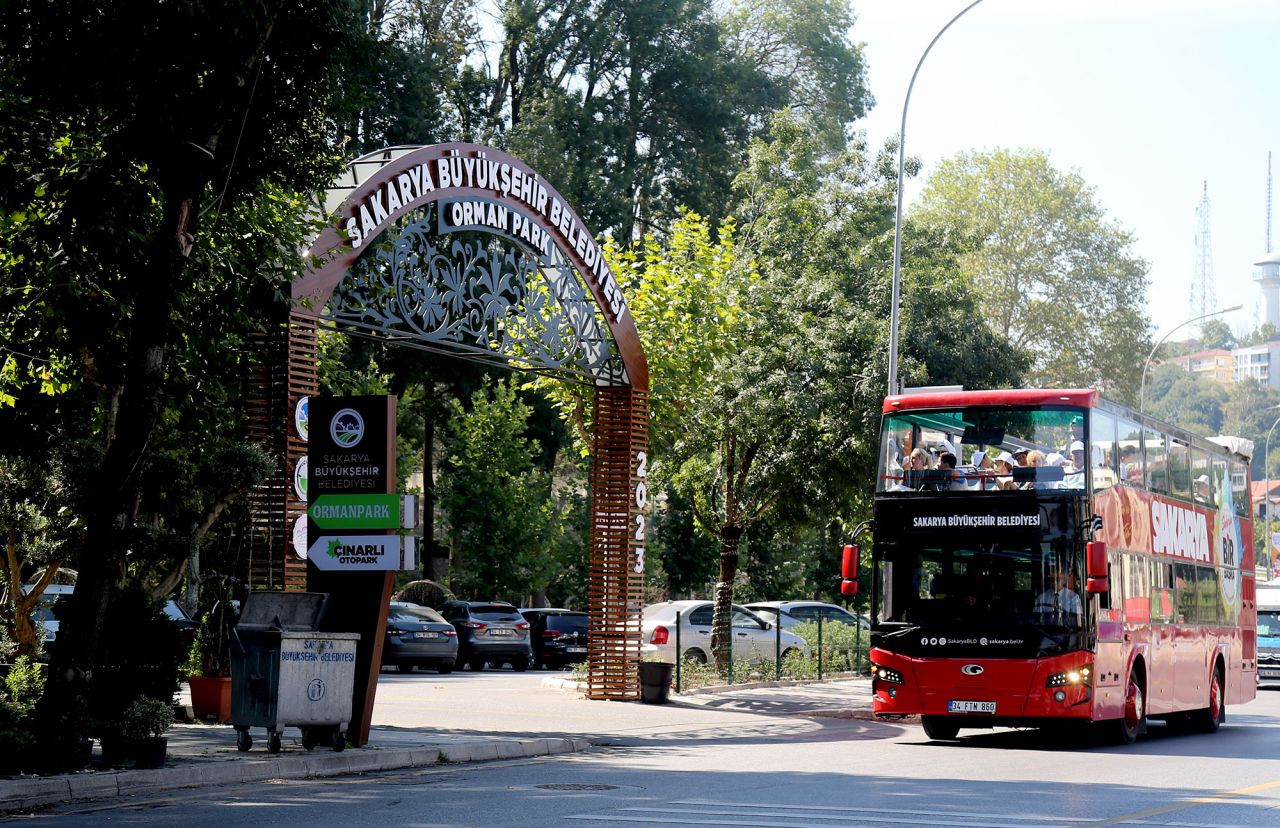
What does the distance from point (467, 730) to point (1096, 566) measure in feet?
24.5

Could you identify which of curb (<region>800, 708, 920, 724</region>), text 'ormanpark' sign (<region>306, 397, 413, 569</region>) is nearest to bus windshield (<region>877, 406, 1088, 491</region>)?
curb (<region>800, 708, 920, 724</region>)

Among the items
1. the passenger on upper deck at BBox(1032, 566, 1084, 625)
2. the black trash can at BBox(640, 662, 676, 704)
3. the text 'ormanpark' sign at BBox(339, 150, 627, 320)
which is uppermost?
the text 'ormanpark' sign at BBox(339, 150, 627, 320)

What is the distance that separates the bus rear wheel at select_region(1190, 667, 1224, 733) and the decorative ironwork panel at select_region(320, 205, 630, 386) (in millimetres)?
9735

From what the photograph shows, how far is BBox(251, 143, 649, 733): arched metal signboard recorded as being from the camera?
17734mm

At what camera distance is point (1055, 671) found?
18.0 meters

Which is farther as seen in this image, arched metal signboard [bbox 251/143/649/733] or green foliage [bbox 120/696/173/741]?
arched metal signboard [bbox 251/143/649/733]

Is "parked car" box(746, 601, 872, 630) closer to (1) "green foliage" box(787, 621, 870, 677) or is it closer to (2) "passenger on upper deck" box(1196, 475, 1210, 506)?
(1) "green foliage" box(787, 621, 870, 677)

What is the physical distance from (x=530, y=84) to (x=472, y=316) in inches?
1289

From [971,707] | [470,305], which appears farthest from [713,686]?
[971,707]

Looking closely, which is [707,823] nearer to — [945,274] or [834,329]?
[834,329]

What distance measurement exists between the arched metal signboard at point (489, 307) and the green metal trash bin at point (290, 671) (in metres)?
0.65

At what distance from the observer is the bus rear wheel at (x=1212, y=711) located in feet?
76.1

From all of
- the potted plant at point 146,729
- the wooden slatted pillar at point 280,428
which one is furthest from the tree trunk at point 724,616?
the potted plant at point 146,729

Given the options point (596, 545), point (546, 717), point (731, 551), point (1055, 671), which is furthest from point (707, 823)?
point (731, 551)
